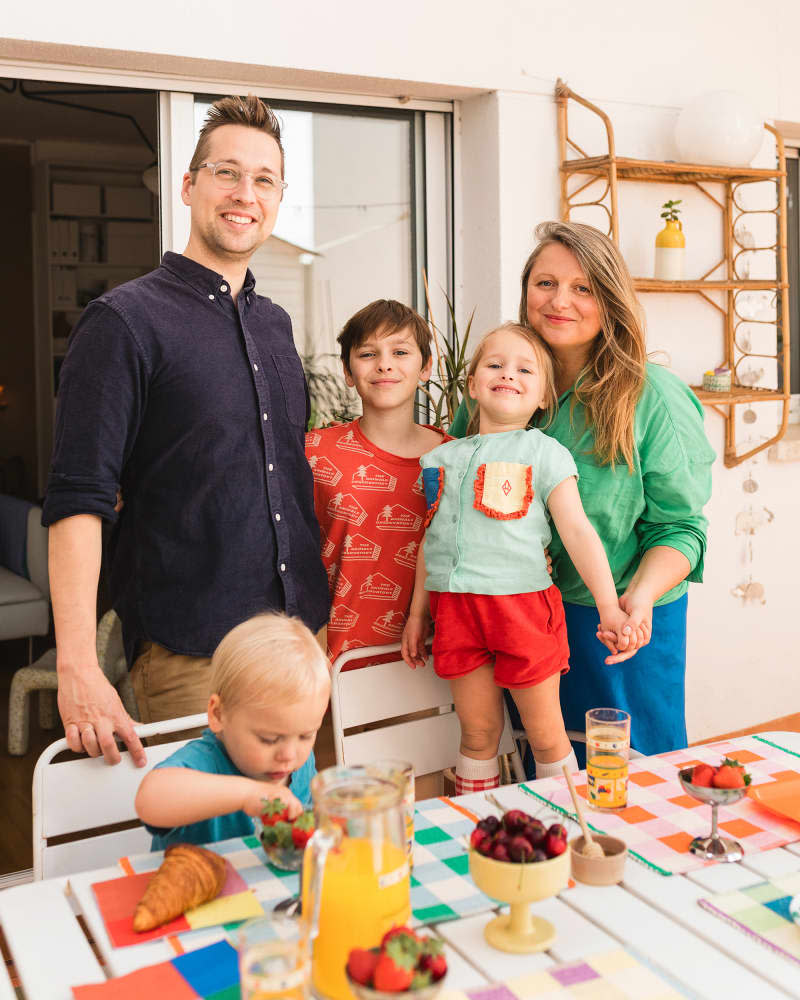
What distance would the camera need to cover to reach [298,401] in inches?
77.3

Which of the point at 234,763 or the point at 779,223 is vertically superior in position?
the point at 779,223

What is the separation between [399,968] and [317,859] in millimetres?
129

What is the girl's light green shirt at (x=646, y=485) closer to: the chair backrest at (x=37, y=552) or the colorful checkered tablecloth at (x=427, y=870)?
the colorful checkered tablecloth at (x=427, y=870)

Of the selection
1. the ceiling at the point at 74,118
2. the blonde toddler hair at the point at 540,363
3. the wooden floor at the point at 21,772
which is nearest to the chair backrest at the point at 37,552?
the wooden floor at the point at 21,772

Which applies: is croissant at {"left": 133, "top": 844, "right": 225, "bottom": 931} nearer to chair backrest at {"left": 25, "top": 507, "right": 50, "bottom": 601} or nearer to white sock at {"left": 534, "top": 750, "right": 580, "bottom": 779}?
white sock at {"left": 534, "top": 750, "right": 580, "bottom": 779}

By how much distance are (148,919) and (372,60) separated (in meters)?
2.24

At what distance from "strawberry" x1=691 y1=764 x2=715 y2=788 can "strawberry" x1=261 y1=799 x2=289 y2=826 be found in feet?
1.68

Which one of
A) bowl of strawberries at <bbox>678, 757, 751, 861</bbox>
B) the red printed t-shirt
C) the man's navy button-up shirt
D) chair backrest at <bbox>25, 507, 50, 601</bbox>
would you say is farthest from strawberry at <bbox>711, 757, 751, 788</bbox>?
chair backrest at <bbox>25, 507, 50, 601</bbox>

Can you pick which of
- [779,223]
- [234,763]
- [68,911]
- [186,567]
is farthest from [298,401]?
[779,223]

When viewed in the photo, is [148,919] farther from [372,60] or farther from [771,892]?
[372,60]

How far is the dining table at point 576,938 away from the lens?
105 centimetres

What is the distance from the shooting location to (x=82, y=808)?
1.54 m

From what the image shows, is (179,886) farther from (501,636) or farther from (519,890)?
(501,636)

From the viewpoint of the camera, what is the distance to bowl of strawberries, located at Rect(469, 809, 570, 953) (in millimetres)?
1044
